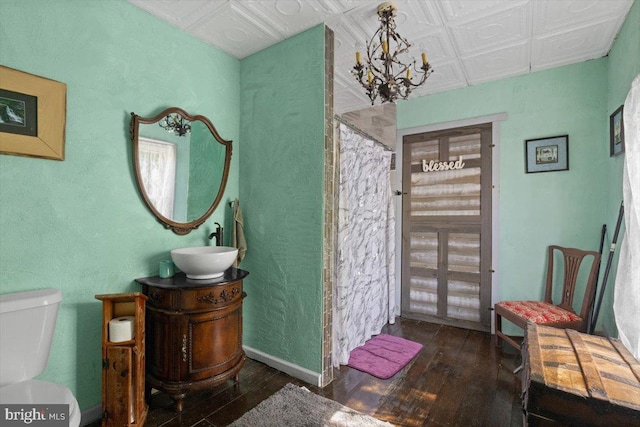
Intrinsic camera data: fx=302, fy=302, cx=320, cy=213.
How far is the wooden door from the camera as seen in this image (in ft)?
10.7

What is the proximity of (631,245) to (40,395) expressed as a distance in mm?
3097

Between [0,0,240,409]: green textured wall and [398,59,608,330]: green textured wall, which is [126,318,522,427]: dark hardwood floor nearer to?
[0,0,240,409]: green textured wall

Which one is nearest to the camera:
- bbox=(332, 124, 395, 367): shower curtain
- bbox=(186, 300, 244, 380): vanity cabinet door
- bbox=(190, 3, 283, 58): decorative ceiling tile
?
bbox=(186, 300, 244, 380): vanity cabinet door

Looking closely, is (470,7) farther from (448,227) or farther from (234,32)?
(448,227)

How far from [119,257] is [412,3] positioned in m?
2.55

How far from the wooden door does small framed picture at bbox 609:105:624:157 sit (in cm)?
93

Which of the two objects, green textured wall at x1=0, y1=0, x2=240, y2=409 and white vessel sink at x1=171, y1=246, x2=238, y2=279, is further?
white vessel sink at x1=171, y1=246, x2=238, y2=279

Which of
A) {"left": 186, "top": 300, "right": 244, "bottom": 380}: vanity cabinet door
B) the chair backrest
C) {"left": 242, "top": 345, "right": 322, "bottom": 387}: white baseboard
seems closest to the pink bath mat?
{"left": 242, "top": 345, "right": 322, "bottom": 387}: white baseboard

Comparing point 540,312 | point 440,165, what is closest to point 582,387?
point 540,312

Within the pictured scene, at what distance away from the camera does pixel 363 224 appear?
2.93m

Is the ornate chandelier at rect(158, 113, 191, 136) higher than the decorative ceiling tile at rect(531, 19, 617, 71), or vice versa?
A: the decorative ceiling tile at rect(531, 19, 617, 71)

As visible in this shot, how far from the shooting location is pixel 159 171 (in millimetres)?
2172

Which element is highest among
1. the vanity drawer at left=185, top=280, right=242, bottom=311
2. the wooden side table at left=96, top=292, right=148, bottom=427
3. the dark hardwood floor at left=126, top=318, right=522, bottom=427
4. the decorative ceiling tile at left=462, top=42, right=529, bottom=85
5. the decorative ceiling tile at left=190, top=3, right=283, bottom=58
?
the decorative ceiling tile at left=462, top=42, right=529, bottom=85

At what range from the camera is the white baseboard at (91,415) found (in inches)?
71.4
